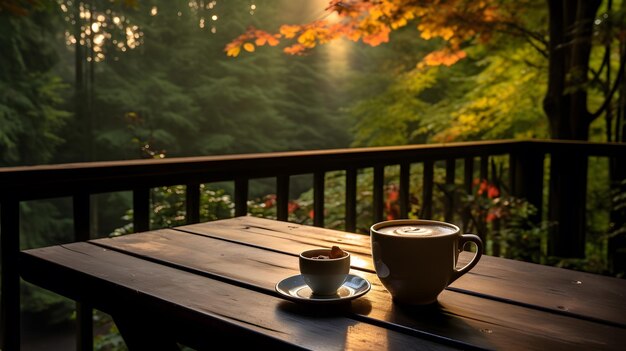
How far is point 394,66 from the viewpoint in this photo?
40.6 ft

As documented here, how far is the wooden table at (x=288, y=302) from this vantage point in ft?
2.89

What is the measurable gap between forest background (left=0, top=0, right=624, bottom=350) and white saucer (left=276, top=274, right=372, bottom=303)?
260 inches

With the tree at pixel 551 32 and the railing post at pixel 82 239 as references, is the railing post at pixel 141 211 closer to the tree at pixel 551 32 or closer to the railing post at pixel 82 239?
Answer: the railing post at pixel 82 239

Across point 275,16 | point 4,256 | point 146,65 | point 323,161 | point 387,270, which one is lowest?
point 4,256

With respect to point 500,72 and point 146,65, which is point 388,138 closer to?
point 500,72

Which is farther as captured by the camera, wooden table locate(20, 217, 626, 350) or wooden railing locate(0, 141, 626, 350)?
wooden railing locate(0, 141, 626, 350)

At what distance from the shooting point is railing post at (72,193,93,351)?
1.99m

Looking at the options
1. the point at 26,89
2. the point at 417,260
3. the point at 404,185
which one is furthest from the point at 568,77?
the point at 26,89

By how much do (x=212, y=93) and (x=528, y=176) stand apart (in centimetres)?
1341

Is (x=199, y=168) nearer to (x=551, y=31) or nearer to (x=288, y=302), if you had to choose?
(x=288, y=302)

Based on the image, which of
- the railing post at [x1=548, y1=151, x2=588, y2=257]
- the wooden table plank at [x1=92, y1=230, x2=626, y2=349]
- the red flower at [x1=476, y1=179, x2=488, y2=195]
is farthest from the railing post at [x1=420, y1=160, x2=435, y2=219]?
the wooden table plank at [x1=92, y1=230, x2=626, y2=349]

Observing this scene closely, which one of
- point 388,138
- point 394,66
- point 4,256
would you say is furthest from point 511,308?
point 394,66

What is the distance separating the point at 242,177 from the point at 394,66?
10362mm

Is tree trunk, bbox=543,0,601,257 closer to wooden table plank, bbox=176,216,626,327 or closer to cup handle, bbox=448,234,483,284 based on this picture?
wooden table plank, bbox=176,216,626,327
